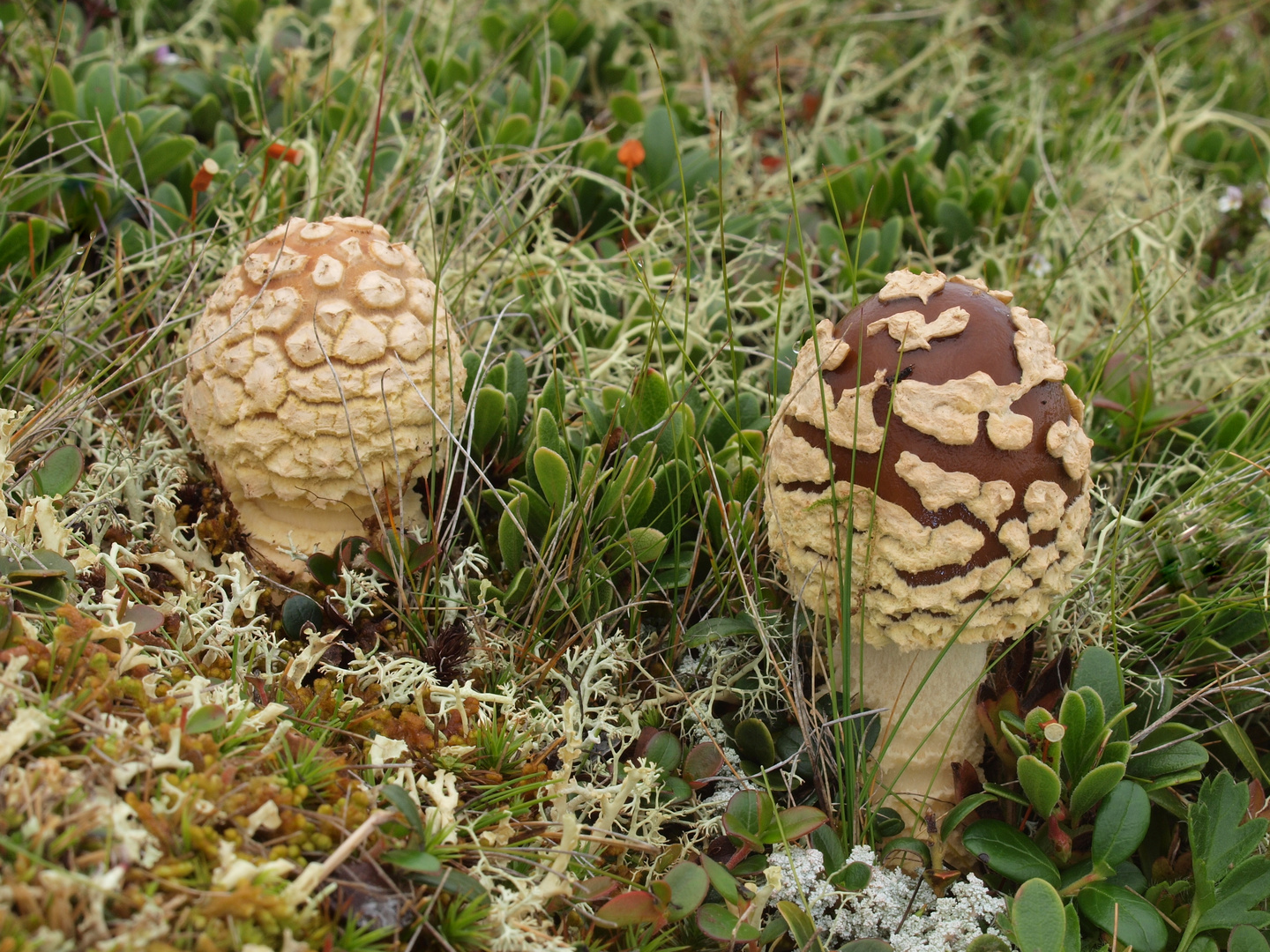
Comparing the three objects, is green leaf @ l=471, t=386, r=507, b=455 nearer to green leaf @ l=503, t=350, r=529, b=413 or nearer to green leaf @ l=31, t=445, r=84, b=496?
green leaf @ l=503, t=350, r=529, b=413

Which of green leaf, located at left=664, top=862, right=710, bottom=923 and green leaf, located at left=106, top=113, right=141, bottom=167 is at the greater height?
green leaf, located at left=106, top=113, right=141, bottom=167

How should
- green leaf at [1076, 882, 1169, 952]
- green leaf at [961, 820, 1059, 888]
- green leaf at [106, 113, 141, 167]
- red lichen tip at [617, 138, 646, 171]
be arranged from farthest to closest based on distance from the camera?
red lichen tip at [617, 138, 646, 171] → green leaf at [106, 113, 141, 167] → green leaf at [961, 820, 1059, 888] → green leaf at [1076, 882, 1169, 952]

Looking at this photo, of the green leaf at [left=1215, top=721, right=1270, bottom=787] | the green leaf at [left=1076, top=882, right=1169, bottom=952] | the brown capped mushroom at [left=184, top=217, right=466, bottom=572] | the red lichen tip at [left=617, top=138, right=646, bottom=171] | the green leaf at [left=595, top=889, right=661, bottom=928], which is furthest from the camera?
the red lichen tip at [left=617, top=138, right=646, bottom=171]

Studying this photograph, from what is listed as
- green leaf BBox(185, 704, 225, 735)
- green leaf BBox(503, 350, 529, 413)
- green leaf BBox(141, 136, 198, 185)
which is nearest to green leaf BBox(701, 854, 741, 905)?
green leaf BBox(185, 704, 225, 735)

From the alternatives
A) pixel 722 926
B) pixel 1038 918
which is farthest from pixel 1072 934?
pixel 722 926

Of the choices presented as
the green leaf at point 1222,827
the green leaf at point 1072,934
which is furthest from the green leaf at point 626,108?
the green leaf at point 1072,934

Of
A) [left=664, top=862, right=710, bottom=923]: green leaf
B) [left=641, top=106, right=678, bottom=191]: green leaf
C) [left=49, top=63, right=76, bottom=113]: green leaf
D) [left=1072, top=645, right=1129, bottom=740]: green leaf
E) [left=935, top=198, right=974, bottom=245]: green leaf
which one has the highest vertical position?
[left=49, top=63, right=76, bottom=113]: green leaf
